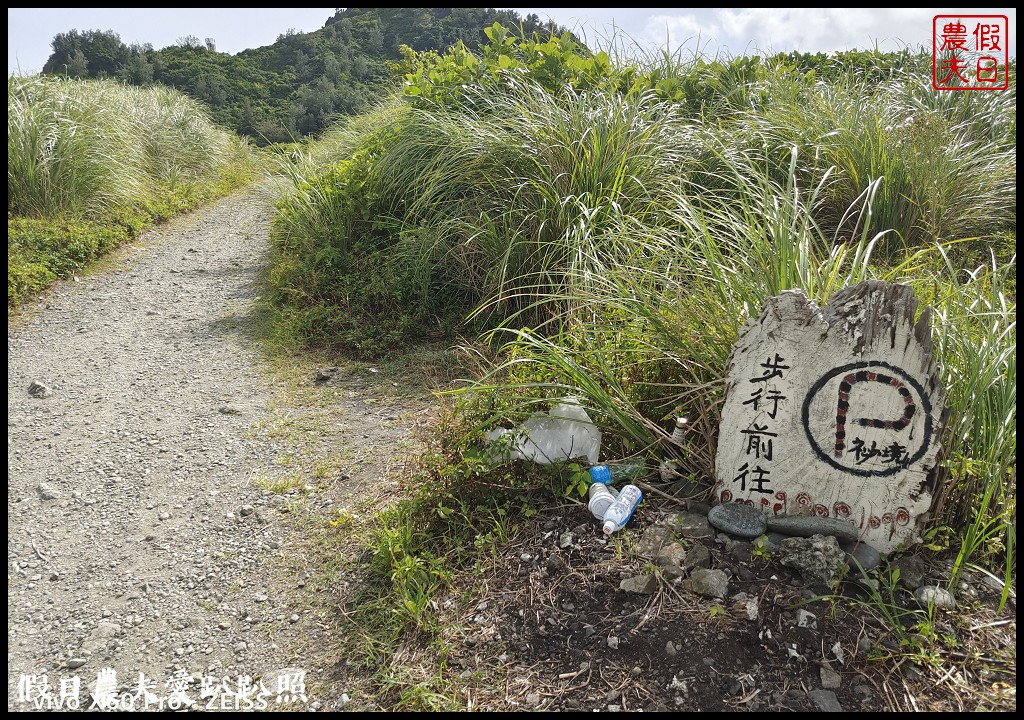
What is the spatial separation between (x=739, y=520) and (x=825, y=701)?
61 cm

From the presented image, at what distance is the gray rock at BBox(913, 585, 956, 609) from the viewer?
78.8 inches

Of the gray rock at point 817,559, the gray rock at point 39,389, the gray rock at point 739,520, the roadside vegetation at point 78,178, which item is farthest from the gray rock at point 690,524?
the roadside vegetation at point 78,178

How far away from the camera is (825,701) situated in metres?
1.80

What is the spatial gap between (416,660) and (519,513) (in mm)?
678

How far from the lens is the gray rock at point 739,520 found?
2.27 metres

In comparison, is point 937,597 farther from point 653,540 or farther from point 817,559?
point 653,540

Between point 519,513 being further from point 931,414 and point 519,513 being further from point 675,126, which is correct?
point 675,126

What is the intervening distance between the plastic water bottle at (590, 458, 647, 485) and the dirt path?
3.61ft

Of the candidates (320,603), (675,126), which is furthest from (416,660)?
(675,126)

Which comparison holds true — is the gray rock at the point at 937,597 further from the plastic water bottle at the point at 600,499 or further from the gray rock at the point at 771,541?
the plastic water bottle at the point at 600,499

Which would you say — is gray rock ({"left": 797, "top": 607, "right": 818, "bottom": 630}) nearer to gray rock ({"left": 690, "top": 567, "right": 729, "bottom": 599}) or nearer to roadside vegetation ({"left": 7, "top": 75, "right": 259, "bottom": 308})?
gray rock ({"left": 690, "top": 567, "right": 729, "bottom": 599})

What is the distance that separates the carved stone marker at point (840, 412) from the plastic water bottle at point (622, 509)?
1.08ft

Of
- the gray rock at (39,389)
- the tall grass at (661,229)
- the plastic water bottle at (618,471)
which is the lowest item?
the plastic water bottle at (618,471)

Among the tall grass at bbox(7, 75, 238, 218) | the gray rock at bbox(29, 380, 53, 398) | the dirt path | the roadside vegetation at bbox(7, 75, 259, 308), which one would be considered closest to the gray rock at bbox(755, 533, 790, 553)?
the dirt path
